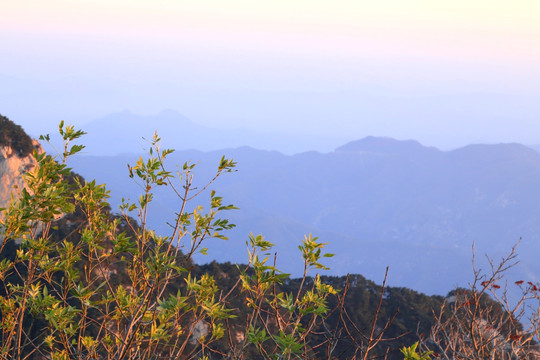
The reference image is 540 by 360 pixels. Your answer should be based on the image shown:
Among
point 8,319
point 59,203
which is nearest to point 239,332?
point 8,319

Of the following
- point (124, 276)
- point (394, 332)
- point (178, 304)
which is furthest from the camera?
point (394, 332)

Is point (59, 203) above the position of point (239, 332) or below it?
above

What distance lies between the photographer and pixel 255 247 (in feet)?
22.4

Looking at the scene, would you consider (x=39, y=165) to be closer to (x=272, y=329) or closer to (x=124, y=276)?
(x=124, y=276)

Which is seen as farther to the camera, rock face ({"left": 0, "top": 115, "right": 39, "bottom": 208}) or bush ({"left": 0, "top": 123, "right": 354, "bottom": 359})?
rock face ({"left": 0, "top": 115, "right": 39, "bottom": 208})

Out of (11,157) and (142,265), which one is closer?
(142,265)

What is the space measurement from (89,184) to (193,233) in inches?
63.4

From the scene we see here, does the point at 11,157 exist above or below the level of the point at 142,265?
above

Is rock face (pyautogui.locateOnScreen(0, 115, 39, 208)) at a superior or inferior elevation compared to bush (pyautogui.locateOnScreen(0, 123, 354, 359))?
superior

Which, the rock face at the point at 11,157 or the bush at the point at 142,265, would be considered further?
the rock face at the point at 11,157

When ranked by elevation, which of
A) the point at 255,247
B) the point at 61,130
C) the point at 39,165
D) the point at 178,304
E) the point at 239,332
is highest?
the point at 61,130

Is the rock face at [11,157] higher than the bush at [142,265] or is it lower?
higher

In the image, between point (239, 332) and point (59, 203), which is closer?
point (59, 203)

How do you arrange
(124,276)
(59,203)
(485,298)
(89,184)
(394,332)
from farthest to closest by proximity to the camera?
(485,298) → (394,332) → (124,276) → (89,184) → (59,203)
